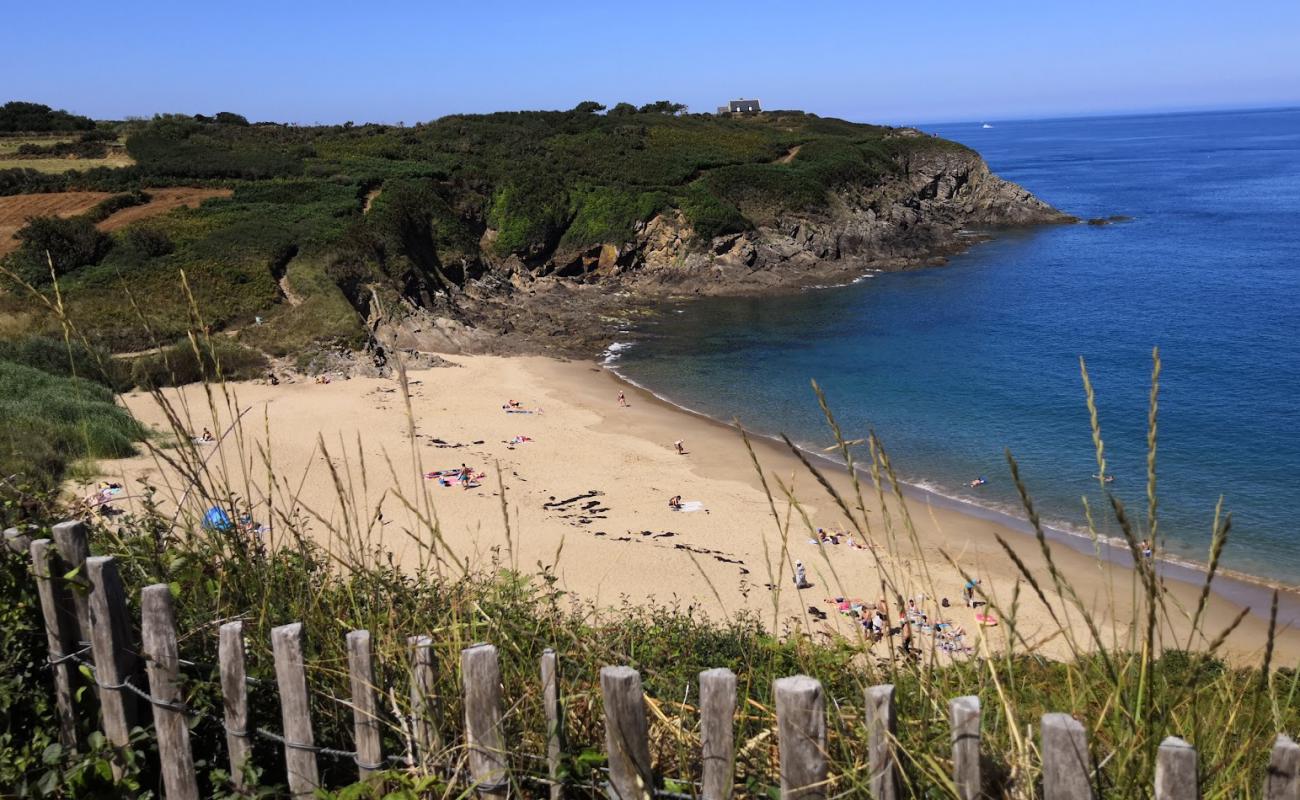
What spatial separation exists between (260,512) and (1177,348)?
94.2 feet

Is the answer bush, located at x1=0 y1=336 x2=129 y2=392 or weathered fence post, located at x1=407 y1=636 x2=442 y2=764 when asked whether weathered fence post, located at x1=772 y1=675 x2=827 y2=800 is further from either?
bush, located at x1=0 y1=336 x2=129 y2=392

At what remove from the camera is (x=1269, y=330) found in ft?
106

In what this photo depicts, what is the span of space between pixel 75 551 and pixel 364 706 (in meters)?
1.13

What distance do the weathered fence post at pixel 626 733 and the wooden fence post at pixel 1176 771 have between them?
3.60 ft

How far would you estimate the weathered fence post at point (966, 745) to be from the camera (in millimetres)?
1994

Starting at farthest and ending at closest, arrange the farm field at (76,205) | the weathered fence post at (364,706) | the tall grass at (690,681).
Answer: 1. the farm field at (76,205)
2. the weathered fence post at (364,706)
3. the tall grass at (690,681)

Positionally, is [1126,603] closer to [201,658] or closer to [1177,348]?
[201,658]

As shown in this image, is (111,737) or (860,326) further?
(860,326)

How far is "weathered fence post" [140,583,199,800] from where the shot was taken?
2797 mm

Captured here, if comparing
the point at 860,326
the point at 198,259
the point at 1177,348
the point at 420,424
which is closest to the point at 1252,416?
the point at 1177,348

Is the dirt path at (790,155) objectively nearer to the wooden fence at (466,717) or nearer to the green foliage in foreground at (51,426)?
the green foliage in foreground at (51,426)

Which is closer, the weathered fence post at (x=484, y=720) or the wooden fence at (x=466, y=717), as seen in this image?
the wooden fence at (x=466, y=717)

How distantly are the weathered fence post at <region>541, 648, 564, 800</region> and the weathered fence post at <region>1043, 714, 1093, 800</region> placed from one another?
1146mm

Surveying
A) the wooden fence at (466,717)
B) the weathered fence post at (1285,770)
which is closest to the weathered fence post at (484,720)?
the wooden fence at (466,717)
